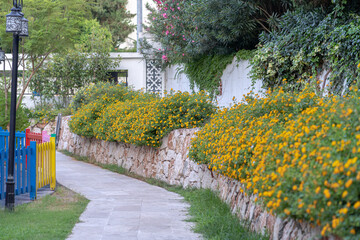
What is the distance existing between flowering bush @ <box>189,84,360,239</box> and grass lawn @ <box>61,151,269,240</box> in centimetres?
58

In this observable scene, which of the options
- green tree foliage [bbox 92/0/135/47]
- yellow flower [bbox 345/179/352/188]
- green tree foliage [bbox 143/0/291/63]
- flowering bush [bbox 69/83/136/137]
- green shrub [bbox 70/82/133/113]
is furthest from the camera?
green tree foliage [bbox 92/0/135/47]

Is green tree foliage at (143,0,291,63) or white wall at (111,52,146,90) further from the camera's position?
white wall at (111,52,146,90)

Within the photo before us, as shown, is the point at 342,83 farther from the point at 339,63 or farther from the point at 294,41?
the point at 294,41

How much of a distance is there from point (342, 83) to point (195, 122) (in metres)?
3.41

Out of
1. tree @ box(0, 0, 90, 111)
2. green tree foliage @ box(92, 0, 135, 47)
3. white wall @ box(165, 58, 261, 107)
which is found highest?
green tree foliage @ box(92, 0, 135, 47)

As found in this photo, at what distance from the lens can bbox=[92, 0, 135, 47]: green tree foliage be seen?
33531 mm

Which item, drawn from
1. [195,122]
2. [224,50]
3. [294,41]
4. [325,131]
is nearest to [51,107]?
[224,50]

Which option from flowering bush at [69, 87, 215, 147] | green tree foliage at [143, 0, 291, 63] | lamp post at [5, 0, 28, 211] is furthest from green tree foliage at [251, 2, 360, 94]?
lamp post at [5, 0, 28, 211]

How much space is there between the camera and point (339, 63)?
26.0 feet

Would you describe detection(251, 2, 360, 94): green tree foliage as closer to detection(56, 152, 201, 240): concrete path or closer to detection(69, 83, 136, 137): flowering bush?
detection(56, 152, 201, 240): concrete path

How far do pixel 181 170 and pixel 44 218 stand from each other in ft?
12.6

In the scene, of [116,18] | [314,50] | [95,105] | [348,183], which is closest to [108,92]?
[95,105]

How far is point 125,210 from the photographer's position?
7.50 m

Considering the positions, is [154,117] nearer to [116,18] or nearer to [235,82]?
[235,82]
